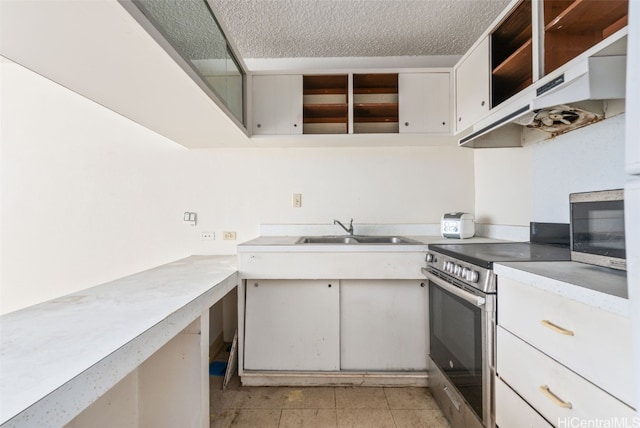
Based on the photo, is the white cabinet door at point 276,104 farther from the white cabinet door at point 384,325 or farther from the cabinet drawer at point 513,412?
the cabinet drawer at point 513,412

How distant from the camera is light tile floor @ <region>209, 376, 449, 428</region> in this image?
55.7 inches

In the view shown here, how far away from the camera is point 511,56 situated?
1.37 meters

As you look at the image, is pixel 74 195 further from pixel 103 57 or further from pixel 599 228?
pixel 599 228

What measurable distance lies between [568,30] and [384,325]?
1.74 meters

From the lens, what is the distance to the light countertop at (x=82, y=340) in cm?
51

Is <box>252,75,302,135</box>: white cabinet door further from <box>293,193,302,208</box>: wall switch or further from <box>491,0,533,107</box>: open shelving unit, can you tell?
<box>491,0,533,107</box>: open shelving unit

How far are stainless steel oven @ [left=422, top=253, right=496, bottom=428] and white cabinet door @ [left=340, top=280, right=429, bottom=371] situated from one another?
0.25 feet

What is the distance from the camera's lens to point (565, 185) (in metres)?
1.43

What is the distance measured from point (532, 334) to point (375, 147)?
5.37ft

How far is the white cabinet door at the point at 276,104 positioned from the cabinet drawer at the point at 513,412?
5.82 feet

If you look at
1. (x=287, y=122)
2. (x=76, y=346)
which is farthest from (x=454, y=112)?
(x=76, y=346)

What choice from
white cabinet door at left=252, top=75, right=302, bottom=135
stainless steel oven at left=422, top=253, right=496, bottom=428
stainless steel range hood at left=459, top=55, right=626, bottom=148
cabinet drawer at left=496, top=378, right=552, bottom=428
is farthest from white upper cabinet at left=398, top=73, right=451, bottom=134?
cabinet drawer at left=496, top=378, right=552, bottom=428

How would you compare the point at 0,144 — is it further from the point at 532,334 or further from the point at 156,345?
the point at 532,334

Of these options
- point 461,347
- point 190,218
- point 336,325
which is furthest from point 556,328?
point 190,218
